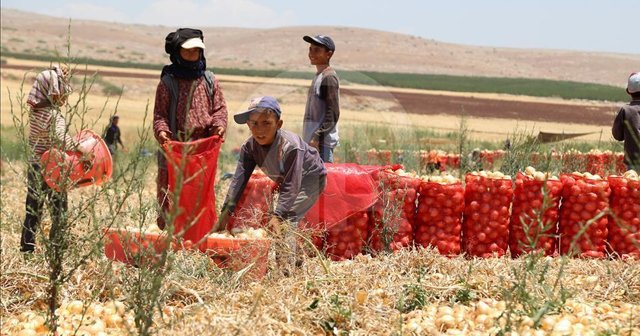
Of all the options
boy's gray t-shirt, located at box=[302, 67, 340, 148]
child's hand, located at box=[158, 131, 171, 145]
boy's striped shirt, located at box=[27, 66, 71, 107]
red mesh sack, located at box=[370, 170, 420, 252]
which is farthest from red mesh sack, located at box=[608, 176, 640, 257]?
boy's striped shirt, located at box=[27, 66, 71, 107]

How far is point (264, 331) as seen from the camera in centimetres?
299

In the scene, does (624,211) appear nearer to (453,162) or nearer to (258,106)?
(258,106)

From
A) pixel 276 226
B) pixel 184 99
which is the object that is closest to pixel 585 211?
pixel 276 226

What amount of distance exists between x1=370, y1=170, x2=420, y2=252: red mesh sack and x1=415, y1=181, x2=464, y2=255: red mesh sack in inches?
2.7

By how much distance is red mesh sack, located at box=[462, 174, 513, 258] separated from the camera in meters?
4.94

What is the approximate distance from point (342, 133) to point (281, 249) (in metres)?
9.29

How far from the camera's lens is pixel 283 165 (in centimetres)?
422

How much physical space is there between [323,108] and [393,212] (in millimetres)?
972

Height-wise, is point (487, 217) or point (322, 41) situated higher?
point (322, 41)

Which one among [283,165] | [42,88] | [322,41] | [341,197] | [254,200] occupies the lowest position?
[254,200]

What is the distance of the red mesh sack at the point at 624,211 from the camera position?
193 inches

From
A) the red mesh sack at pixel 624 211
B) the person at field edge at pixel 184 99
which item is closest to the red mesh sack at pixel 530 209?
the red mesh sack at pixel 624 211

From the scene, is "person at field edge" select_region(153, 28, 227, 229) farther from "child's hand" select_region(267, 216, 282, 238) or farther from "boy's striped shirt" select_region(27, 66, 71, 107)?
"child's hand" select_region(267, 216, 282, 238)

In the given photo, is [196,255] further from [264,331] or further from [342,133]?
[342,133]
